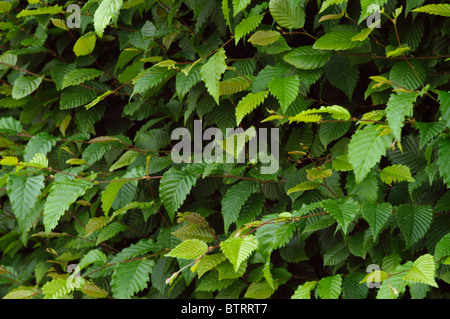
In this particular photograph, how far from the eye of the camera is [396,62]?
4.34ft

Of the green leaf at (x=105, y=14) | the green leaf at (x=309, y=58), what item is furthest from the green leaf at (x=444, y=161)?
the green leaf at (x=105, y=14)

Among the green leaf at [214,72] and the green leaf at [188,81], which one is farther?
the green leaf at [188,81]

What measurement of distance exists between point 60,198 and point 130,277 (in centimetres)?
39

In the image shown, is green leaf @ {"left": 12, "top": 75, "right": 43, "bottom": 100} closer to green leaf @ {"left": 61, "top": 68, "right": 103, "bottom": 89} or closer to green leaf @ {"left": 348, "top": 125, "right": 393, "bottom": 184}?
green leaf @ {"left": 61, "top": 68, "right": 103, "bottom": 89}

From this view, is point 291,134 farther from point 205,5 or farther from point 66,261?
point 66,261

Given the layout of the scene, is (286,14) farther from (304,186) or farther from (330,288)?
(330,288)

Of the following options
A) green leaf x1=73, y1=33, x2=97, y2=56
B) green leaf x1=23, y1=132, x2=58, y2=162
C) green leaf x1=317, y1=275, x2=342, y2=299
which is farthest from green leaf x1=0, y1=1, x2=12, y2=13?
green leaf x1=317, y1=275, x2=342, y2=299

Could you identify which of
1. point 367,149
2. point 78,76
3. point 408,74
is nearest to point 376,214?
point 367,149

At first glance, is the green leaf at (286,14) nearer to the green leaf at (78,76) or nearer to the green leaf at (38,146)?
the green leaf at (78,76)

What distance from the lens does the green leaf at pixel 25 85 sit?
6.63 ft

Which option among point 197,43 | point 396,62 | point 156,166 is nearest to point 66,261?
point 156,166

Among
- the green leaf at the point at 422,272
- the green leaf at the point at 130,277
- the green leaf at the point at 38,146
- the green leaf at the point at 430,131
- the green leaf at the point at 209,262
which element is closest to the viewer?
the green leaf at the point at 422,272

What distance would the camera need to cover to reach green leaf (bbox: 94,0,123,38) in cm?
139

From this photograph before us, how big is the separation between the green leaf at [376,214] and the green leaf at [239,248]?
32cm
